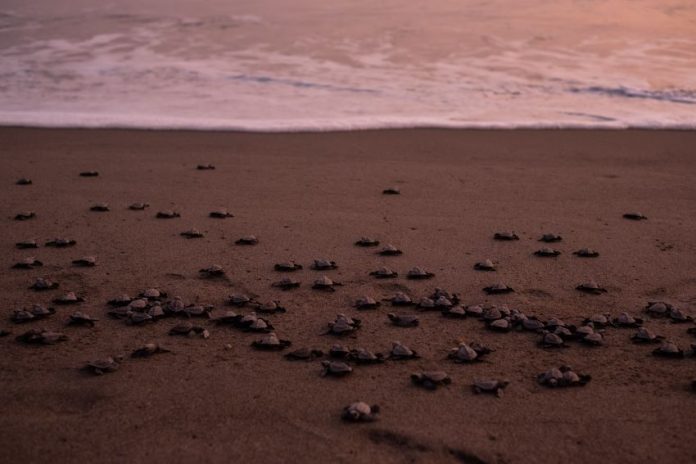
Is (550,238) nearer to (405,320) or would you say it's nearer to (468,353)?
(405,320)

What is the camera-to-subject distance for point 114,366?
107 inches

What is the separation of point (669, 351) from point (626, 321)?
0.28 m

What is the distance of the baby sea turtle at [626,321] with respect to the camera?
10.1ft

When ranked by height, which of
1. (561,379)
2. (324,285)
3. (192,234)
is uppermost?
(192,234)

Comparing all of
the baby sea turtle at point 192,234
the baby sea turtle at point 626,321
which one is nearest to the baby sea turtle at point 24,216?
the baby sea turtle at point 192,234

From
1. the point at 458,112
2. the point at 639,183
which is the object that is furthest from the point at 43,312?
the point at 458,112

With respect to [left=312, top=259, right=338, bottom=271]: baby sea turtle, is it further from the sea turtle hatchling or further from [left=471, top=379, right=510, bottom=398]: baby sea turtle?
[left=471, top=379, right=510, bottom=398]: baby sea turtle

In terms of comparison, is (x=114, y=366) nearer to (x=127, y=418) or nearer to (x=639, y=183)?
(x=127, y=418)

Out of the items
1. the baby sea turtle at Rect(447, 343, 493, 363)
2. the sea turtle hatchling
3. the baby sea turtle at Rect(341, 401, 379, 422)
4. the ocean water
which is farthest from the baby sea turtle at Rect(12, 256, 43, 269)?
the ocean water

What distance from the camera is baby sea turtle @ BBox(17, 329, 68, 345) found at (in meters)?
2.90

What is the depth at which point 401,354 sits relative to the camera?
111 inches

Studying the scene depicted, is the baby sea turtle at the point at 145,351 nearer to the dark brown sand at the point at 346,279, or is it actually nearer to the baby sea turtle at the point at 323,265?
the dark brown sand at the point at 346,279

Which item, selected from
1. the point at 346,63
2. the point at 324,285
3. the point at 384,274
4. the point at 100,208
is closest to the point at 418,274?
the point at 384,274

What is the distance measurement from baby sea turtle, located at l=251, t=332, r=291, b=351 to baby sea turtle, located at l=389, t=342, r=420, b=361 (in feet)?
1.32
